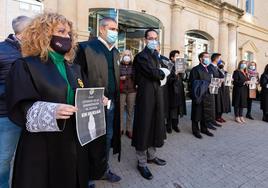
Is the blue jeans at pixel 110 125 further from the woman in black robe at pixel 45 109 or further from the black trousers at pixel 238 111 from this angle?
the black trousers at pixel 238 111

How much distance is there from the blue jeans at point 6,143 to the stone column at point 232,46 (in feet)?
46.2

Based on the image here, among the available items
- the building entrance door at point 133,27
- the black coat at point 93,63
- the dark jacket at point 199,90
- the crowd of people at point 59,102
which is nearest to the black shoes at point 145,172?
the crowd of people at point 59,102

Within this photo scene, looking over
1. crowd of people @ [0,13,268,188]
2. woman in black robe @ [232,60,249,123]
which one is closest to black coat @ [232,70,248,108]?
woman in black robe @ [232,60,249,123]

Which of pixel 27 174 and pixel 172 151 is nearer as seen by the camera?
pixel 27 174

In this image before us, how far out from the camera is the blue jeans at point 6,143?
2.57 metres

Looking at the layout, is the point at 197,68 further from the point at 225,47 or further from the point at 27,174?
the point at 225,47

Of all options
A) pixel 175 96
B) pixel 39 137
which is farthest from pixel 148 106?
pixel 175 96

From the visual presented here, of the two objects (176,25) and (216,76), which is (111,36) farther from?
(176,25)

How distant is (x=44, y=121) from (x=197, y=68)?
5155mm

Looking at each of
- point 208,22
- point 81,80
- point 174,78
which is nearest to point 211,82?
point 174,78

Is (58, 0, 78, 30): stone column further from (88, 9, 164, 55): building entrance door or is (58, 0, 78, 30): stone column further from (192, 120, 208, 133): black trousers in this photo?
(192, 120, 208, 133): black trousers

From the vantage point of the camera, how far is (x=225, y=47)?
47.5ft

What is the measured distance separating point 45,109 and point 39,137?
276mm

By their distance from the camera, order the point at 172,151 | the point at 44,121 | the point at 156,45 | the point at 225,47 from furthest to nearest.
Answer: the point at 225,47 → the point at 172,151 → the point at 156,45 → the point at 44,121
